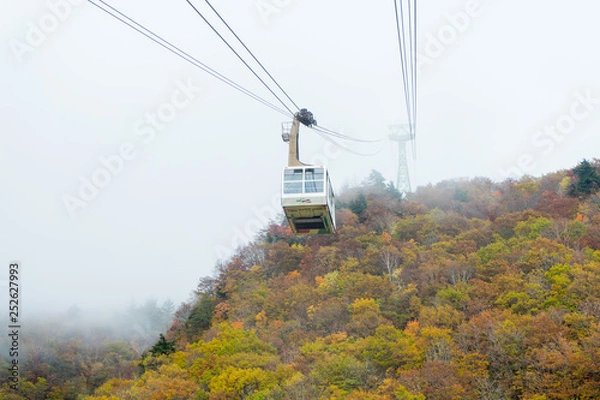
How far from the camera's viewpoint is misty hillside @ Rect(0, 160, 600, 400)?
2436 cm

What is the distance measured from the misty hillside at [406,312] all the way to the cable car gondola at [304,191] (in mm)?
9577

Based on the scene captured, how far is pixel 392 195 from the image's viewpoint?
2438 inches

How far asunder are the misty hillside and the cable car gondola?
958cm

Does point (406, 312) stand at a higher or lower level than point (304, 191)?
lower

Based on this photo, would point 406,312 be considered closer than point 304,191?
No

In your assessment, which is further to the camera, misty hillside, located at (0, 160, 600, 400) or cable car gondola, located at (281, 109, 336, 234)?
misty hillside, located at (0, 160, 600, 400)

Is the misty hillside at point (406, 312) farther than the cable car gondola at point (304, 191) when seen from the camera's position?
Yes

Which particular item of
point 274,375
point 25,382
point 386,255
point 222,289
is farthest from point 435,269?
point 25,382

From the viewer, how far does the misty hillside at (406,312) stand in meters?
24.4

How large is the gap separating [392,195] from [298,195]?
46022 millimetres

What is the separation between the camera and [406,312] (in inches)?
1359

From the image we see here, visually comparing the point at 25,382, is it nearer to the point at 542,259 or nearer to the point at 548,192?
the point at 542,259

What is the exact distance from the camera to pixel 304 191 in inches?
674

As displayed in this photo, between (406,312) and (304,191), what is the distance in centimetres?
1988
